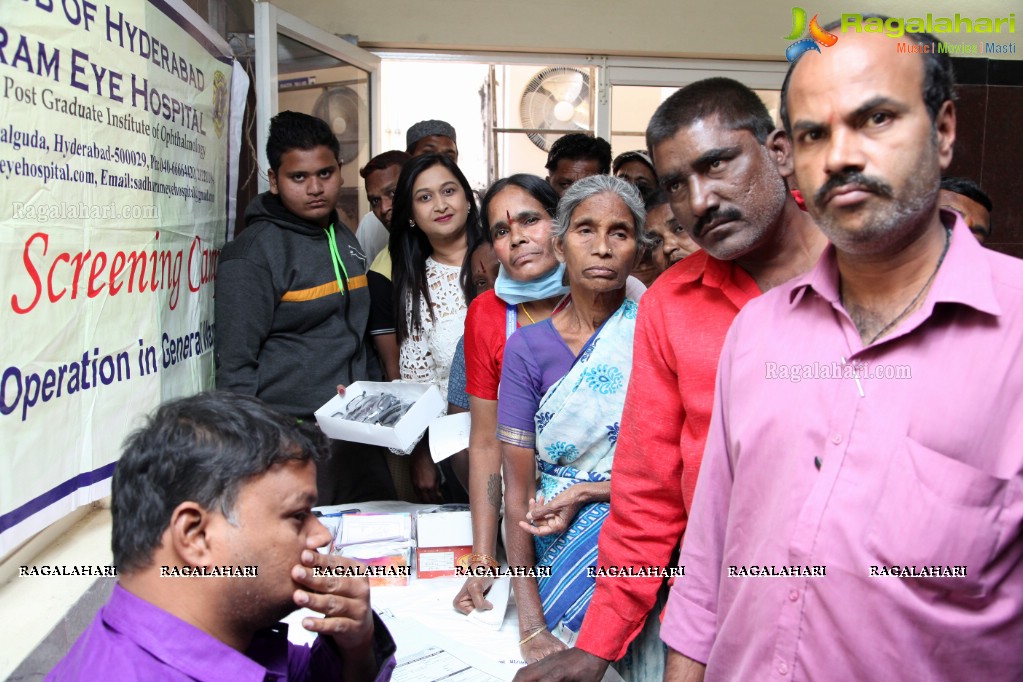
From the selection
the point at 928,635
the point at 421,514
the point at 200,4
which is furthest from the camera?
the point at 200,4

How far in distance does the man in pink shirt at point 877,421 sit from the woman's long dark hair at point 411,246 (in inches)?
69.2

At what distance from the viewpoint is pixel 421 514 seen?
7.27 feet

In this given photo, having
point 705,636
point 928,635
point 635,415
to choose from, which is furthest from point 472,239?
point 928,635

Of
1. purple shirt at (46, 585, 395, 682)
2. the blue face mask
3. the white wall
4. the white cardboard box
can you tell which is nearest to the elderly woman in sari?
the blue face mask

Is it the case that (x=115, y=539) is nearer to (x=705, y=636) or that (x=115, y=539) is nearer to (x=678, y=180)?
(x=705, y=636)

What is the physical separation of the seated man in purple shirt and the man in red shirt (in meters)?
0.55

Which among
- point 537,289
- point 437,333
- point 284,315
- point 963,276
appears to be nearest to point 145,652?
point 963,276

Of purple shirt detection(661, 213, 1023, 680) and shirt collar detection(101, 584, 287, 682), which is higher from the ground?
purple shirt detection(661, 213, 1023, 680)

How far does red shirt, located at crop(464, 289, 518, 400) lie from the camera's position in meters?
2.19

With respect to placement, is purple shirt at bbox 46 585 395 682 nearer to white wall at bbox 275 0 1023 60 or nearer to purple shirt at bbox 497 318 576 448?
purple shirt at bbox 497 318 576 448

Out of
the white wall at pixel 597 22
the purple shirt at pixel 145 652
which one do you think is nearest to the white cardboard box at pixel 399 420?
the purple shirt at pixel 145 652

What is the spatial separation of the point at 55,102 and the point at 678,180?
1.26 meters

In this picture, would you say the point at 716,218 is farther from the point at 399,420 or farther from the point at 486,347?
the point at 399,420

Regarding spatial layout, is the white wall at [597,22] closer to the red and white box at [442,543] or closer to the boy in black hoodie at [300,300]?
the boy in black hoodie at [300,300]
